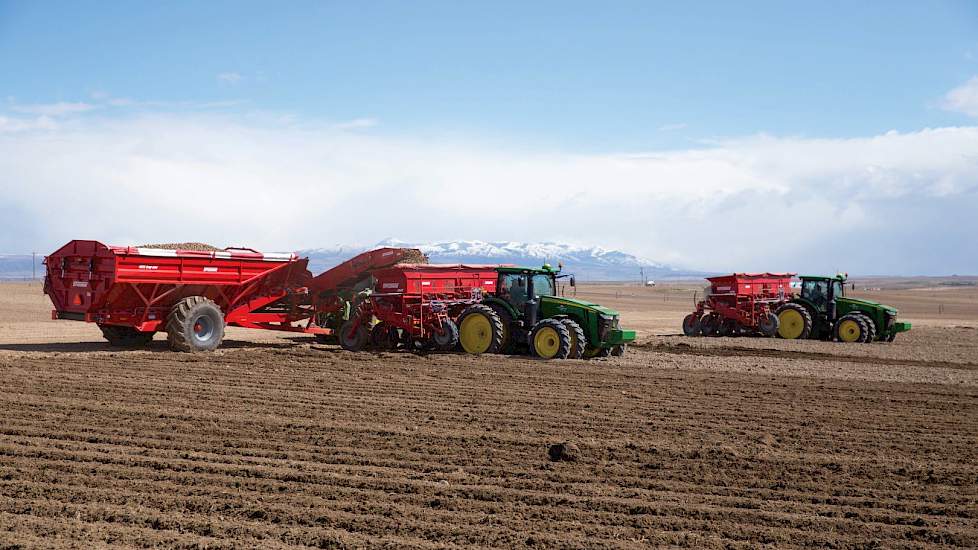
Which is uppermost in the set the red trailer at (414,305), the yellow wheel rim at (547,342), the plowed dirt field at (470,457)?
the red trailer at (414,305)

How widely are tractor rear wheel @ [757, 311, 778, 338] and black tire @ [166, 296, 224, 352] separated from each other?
14.7 m

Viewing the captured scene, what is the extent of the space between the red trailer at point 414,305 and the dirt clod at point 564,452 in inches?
397

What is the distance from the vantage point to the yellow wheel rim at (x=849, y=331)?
25031mm

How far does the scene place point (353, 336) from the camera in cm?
1944

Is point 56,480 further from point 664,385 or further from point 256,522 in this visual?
point 664,385

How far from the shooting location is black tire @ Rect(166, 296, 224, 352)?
17344 millimetres

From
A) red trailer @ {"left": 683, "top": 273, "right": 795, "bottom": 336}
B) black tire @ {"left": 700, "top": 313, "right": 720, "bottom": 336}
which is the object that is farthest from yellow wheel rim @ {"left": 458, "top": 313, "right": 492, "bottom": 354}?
black tire @ {"left": 700, "top": 313, "right": 720, "bottom": 336}

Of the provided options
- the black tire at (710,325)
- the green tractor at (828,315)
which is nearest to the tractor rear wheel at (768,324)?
the green tractor at (828,315)

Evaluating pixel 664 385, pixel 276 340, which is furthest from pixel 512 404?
pixel 276 340

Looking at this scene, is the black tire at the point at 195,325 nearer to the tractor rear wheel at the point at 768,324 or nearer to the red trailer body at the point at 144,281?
→ the red trailer body at the point at 144,281

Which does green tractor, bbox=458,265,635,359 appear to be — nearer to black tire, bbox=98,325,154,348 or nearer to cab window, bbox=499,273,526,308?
cab window, bbox=499,273,526,308

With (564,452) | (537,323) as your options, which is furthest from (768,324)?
(564,452)

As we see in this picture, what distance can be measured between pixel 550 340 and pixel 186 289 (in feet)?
23.3

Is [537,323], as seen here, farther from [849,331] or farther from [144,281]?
[849,331]
